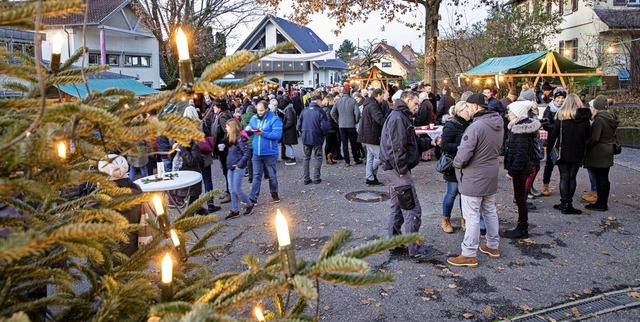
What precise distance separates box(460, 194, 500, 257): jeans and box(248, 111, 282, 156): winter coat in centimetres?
390

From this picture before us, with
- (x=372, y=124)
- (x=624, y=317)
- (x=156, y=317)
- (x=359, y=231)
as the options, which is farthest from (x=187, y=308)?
(x=372, y=124)

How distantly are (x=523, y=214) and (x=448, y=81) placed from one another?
17647 millimetres

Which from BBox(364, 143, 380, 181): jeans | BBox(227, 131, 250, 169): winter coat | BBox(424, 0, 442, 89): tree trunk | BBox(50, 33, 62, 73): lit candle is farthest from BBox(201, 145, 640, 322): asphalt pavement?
BBox(424, 0, 442, 89): tree trunk

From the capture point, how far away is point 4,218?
1.42 metres

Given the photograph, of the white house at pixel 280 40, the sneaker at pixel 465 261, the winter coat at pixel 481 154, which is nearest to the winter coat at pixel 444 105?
the winter coat at pixel 481 154

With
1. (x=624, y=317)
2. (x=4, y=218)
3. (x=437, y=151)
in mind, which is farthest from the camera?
(x=437, y=151)

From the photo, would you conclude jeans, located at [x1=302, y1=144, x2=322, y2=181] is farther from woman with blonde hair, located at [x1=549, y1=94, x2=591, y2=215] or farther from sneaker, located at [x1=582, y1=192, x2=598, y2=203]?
sneaker, located at [x1=582, y1=192, x2=598, y2=203]

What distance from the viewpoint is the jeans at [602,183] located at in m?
7.32

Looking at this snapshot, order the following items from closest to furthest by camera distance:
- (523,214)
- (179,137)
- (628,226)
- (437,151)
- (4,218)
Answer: (179,137) < (4,218) < (523,214) < (628,226) < (437,151)

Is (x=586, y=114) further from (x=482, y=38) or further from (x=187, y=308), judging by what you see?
(x=482, y=38)

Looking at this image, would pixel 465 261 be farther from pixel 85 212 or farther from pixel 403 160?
pixel 85 212

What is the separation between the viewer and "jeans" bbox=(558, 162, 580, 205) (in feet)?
23.6

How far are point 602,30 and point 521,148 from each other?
72.6 feet

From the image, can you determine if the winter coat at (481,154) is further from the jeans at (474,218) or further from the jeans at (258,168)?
the jeans at (258,168)
